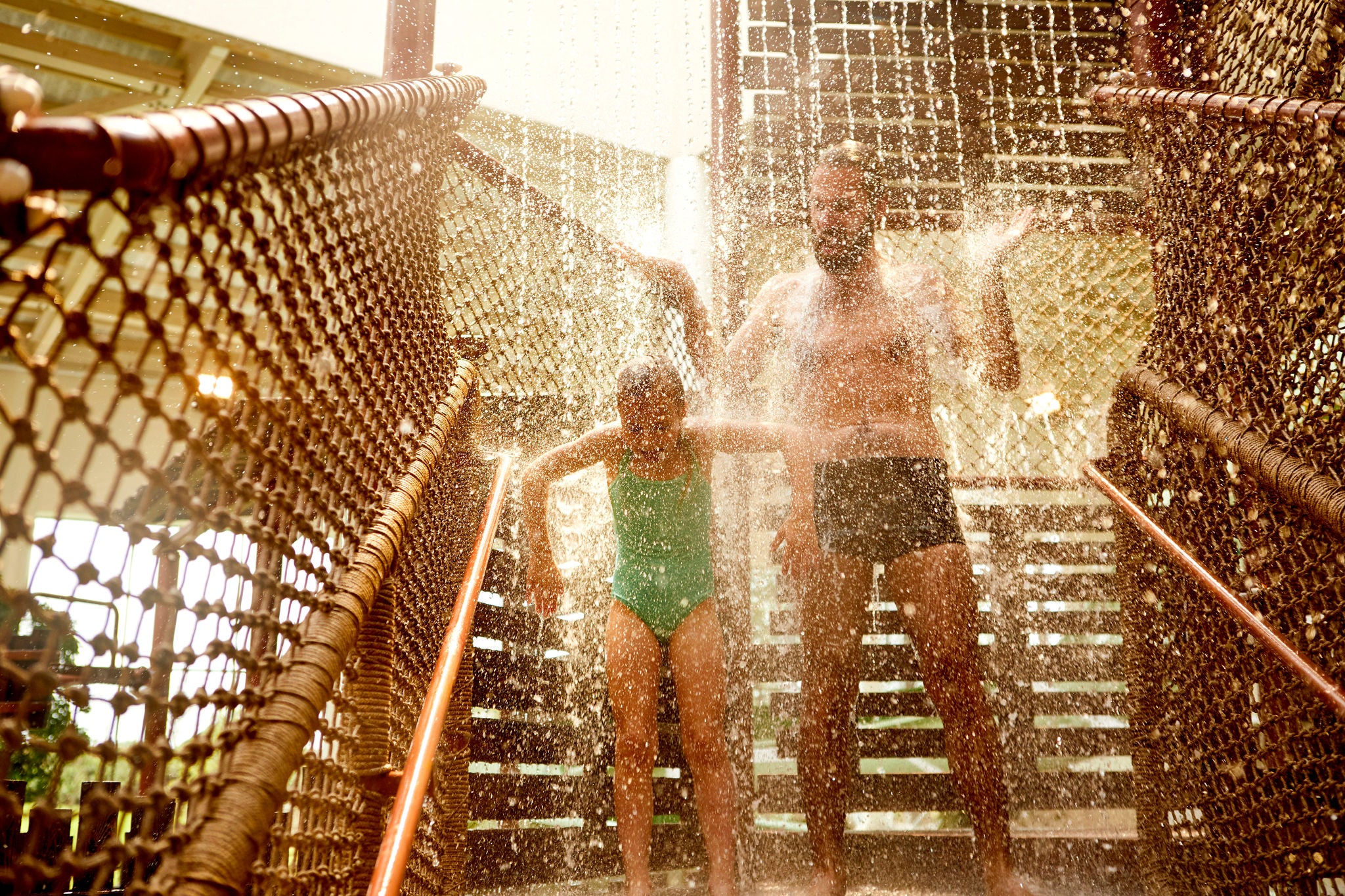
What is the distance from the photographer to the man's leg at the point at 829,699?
3166 mm

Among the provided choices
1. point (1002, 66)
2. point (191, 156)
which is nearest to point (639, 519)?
point (191, 156)

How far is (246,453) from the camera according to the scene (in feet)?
4.65

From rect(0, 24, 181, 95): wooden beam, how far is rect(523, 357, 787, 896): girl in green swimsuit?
660 centimetres

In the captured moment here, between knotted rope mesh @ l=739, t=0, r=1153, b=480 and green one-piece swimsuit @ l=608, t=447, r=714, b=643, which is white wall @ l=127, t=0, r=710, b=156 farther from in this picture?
green one-piece swimsuit @ l=608, t=447, r=714, b=643

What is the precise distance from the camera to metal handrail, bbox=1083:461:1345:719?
2.09 meters

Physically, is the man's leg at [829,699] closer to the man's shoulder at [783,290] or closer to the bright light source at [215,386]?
the man's shoulder at [783,290]

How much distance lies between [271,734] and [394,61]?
105 inches

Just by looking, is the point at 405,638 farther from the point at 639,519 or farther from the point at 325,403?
the point at 639,519

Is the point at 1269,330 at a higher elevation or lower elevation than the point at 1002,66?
lower

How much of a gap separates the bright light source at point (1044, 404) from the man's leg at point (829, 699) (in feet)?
14.4

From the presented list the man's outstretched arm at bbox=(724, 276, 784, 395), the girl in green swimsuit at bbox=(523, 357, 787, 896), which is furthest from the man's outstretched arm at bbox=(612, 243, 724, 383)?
the girl in green swimsuit at bbox=(523, 357, 787, 896)

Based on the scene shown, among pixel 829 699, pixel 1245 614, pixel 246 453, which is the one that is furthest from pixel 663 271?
pixel 246 453

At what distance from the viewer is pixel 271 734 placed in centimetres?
138

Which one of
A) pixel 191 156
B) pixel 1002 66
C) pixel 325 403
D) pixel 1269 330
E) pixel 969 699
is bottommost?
pixel 969 699
